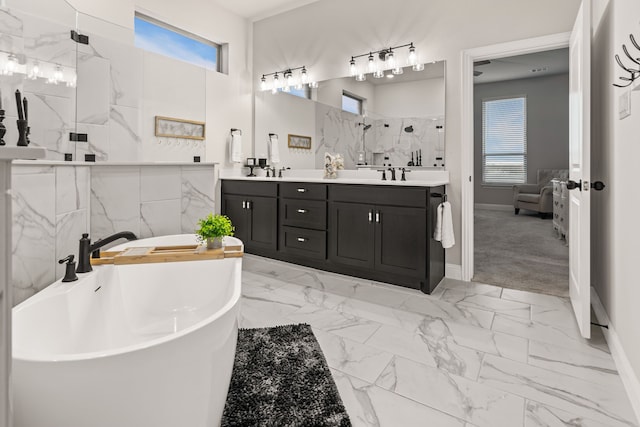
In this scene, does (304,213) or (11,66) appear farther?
(304,213)

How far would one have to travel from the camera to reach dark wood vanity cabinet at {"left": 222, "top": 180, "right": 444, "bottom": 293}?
3.01 metres

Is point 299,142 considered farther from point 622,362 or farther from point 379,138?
point 622,362

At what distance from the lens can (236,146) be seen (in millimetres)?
4535

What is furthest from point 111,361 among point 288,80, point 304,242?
point 288,80

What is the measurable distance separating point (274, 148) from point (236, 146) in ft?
1.61

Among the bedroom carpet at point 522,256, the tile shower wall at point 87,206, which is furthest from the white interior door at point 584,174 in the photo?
the tile shower wall at point 87,206

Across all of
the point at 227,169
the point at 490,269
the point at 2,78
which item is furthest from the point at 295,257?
the point at 2,78

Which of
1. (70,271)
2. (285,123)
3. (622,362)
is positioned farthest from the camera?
(285,123)

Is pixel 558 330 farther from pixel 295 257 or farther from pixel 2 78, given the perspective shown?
pixel 2 78

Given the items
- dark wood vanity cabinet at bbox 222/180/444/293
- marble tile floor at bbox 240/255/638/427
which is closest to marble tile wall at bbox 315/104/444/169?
dark wood vanity cabinet at bbox 222/180/444/293

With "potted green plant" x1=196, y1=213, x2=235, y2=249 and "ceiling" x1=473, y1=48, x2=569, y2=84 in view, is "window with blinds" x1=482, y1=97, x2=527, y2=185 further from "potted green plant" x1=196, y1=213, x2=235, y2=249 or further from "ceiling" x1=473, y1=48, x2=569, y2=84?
"potted green plant" x1=196, y1=213, x2=235, y2=249

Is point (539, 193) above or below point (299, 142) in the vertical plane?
below

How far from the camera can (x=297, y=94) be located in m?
4.55

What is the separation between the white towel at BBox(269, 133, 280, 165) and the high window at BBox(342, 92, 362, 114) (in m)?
1.06
